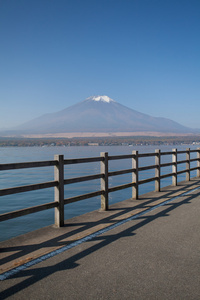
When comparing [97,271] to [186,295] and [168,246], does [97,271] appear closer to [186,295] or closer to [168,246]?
[186,295]

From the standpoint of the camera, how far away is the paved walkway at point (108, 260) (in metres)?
3.79

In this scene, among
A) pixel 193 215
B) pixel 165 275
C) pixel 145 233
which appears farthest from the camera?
pixel 193 215

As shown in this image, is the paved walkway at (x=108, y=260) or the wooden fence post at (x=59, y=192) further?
the wooden fence post at (x=59, y=192)

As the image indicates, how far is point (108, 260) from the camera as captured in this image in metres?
4.71

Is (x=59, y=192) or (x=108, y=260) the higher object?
(x=59, y=192)

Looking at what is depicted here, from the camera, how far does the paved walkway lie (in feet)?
12.4

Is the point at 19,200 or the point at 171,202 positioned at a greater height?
the point at 171,202

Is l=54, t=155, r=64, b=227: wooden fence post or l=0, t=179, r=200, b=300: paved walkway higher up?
l=54, t=155, r=64, b=227: wooden fence post

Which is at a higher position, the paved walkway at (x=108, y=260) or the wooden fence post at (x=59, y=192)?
the wooden fence post at (x=59, y=192)

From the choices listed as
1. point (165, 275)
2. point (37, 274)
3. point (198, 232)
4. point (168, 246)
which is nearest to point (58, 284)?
point (37, 274)

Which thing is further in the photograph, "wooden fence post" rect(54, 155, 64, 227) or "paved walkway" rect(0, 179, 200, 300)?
"wooden fence post" rect(54, 155, 64, 227)

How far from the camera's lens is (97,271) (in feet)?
14.1

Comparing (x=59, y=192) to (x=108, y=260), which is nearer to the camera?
(x=108, y=260)

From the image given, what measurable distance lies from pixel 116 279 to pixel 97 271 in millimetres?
337
